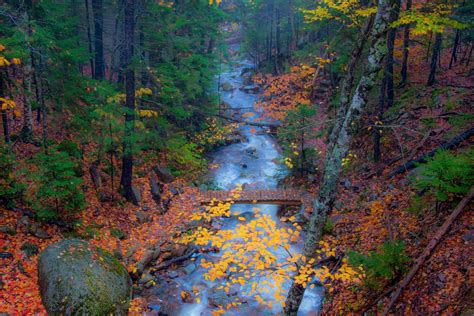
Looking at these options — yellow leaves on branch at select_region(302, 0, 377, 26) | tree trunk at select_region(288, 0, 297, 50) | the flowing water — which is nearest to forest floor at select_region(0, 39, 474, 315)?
the flowing water

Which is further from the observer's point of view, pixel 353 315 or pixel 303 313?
pixel 303 313

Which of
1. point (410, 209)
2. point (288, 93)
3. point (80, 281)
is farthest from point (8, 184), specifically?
point (288, 93)

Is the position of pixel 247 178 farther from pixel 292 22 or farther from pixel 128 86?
pixel 292 22

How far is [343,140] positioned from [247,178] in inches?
558

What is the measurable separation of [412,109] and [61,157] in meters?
15.1

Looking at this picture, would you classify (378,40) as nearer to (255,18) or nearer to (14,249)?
(14,249)

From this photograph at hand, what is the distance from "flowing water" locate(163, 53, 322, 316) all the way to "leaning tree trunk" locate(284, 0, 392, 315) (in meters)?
2.67

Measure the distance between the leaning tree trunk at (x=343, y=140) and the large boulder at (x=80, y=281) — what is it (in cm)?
467

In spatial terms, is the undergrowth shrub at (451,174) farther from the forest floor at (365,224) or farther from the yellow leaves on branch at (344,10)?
the yellow leaves on branch at (344,10)

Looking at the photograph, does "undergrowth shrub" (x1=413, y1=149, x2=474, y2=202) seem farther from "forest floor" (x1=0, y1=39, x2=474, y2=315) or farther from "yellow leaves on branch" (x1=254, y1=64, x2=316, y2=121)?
"yellow leaves on branch" (x1=254, y1=64, x2=316, y2=121)

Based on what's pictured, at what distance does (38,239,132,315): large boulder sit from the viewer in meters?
7.63

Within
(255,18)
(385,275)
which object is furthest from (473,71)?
(255,18)

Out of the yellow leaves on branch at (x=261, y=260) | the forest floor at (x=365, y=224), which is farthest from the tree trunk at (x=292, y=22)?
the yellow leaves on branch at (x=261, y=260)

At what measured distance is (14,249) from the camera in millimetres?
8789
